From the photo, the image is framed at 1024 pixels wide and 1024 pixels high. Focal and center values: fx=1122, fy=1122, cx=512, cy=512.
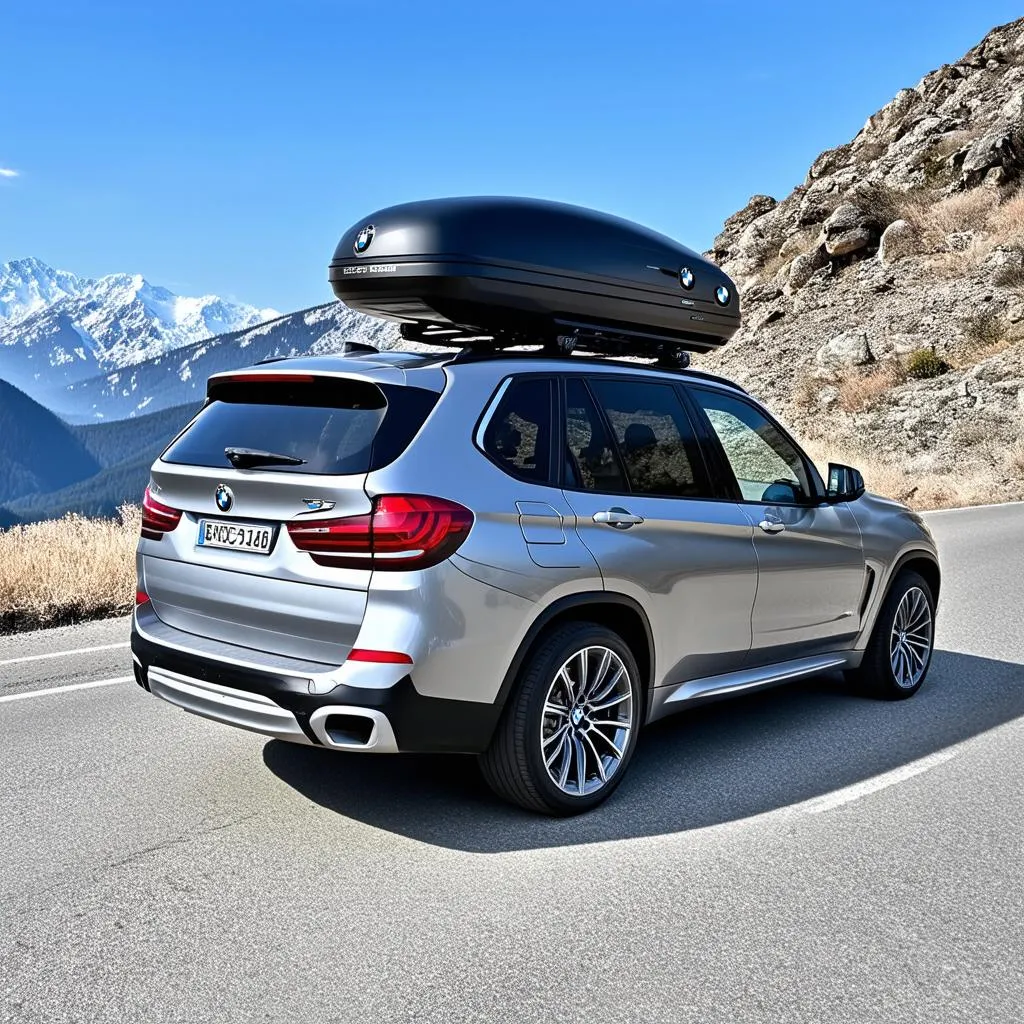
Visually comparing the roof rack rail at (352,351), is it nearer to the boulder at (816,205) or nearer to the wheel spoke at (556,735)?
the wheel spoke at (556,735)

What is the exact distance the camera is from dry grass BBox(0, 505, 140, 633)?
874 cm

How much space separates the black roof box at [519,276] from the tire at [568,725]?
145 cm

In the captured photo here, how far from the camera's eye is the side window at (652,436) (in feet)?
15.7

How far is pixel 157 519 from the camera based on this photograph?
4.66 meters

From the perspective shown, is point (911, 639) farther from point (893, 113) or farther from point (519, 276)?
point (893, 113)

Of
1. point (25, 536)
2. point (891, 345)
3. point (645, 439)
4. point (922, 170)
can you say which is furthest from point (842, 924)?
point (922, 170)

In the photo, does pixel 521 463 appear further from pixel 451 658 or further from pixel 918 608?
pixel 918 608

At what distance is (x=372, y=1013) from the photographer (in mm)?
2941

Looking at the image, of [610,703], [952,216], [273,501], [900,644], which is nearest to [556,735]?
[610,703]

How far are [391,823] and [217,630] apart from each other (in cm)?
100

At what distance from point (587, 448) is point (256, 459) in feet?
4.37

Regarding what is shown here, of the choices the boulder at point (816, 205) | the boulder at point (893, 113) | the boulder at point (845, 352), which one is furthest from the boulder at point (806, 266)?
the boulder at point (893, 113)

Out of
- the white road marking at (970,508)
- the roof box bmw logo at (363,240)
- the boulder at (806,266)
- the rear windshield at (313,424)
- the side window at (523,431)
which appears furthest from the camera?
the boulder at (806,266)

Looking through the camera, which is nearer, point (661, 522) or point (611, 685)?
point (611, 685)
